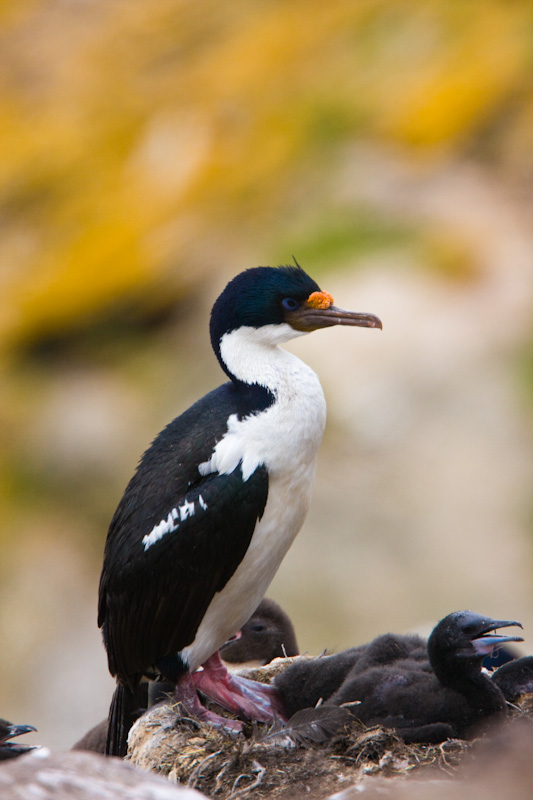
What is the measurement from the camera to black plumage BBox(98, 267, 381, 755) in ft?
14.9

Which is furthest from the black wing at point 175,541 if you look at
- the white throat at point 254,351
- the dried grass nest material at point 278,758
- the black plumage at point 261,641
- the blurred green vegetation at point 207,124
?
the blurred green vegetation at point 207,124

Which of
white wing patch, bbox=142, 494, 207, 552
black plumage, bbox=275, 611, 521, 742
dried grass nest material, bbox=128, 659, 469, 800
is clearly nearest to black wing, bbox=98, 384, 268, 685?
white wing patch, bbox=142, 494, 207, 552

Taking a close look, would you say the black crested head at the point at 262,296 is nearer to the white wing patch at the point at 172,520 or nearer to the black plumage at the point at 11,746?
the white wing patch at the point at 172,520

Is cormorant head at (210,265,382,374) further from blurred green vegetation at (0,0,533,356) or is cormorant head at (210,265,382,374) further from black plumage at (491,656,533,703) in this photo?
blurred green vegetation at (0,0,533,356)

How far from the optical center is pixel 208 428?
15.5ft

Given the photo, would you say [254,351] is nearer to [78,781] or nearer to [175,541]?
[175,541]

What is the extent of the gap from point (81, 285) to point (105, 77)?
8241 millimetres

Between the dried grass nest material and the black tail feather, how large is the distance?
14.5 inches

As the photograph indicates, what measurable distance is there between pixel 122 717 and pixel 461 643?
1.71 m

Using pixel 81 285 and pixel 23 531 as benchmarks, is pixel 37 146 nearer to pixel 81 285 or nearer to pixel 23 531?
pixel 81 285

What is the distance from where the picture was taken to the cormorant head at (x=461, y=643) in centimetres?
429

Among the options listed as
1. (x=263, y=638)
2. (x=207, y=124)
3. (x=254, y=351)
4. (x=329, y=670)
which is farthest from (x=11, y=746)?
(x=207, y=124)

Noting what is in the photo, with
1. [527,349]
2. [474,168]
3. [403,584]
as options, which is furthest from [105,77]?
[403,584]

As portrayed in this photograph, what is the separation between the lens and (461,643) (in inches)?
170
